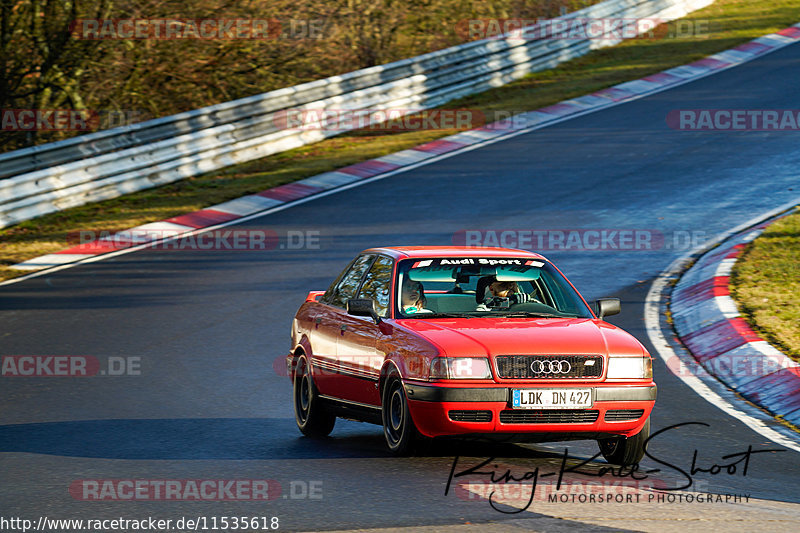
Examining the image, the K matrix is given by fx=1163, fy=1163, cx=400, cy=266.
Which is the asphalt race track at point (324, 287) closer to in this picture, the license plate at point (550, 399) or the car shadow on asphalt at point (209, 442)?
the car shadow on asphalt at point (209, 442)

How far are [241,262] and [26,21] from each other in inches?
393

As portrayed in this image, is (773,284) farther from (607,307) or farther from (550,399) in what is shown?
(550,399)

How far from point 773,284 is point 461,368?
7.27 m

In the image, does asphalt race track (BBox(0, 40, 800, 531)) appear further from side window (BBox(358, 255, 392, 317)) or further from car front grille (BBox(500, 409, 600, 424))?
side window (BBox(358, 255, 392, 317))

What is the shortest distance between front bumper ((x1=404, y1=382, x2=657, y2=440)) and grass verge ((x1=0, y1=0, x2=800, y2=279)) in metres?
9.78

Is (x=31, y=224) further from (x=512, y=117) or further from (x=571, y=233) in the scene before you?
(x=512, y=117)

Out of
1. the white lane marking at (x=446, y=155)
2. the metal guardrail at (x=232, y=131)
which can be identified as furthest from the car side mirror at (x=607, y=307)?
the metal guardrail at (x=232, y=131)

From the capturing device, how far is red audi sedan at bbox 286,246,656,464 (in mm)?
7301

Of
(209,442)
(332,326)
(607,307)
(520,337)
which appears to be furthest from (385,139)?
(520,337)

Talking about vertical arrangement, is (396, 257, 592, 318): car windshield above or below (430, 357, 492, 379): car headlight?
above

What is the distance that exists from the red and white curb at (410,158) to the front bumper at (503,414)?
10.1 m

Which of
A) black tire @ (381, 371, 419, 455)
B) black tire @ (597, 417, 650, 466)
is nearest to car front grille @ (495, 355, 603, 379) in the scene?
black tire @ (597, 417, 650, 466)

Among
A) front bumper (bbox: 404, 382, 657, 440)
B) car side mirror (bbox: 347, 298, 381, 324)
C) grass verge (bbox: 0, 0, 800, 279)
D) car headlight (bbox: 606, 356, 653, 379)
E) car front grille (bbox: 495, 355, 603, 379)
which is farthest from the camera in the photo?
grass verge (bbox: 0, 0, 800, 279)

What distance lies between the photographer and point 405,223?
17.3 metres
